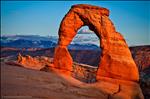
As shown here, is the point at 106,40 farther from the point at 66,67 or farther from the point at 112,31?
the point at 66,67

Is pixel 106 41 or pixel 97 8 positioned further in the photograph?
pixel 97 8

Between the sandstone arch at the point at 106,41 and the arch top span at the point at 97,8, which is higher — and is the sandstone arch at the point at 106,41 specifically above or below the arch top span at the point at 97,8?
below

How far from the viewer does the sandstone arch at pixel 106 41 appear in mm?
20734

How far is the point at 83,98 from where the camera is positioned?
12.5 meters

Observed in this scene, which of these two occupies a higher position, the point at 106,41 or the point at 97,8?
the point at 97,8

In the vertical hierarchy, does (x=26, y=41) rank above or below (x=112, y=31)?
below

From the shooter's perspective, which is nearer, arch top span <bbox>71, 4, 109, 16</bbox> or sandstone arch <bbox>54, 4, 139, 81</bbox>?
sandstone arch <bbox>54, 4, 139, 81</bbox>

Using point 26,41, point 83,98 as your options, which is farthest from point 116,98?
point 26,41

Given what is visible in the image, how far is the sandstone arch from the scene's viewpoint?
20.7 metres

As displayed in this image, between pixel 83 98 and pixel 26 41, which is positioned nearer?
pixel 83 98

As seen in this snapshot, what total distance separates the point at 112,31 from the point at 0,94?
13358 millimetres

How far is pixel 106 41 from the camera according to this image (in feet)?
71.5

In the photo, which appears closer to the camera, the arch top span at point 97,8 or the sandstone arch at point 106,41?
the sandstone arch at point 106,41

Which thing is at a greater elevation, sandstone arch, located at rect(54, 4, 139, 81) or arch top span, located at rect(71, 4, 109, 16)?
arch top span, located at rect(71, 4, 109, 16)
